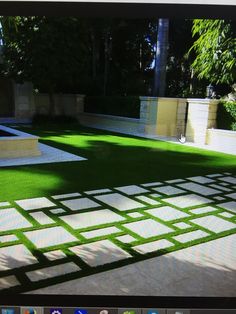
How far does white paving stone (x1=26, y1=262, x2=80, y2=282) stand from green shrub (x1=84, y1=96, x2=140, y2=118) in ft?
31.9

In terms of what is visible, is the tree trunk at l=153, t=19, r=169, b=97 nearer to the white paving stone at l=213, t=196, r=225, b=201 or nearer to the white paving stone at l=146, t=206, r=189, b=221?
the white paving stone at l=213, t=196, r=225, b=201

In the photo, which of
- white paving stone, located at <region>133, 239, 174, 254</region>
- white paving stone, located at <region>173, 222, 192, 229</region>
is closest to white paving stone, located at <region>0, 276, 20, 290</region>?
white paving stone, located at <region>133, 239, 174, 254</region>

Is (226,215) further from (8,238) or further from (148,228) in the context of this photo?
(8,238)

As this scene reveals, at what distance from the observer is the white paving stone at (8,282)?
7.30 ft

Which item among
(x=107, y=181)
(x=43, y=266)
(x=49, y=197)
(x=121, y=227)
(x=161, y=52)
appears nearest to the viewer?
(x=43, y=266)

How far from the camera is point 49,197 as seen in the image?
13.6 ft

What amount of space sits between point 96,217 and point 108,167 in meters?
2.45

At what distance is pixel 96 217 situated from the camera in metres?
3.54

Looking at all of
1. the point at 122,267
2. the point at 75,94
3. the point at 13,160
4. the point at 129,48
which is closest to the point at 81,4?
the point at 122,267

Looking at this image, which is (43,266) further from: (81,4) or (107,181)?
(107,181)

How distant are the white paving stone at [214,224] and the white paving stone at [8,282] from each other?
1881 mm

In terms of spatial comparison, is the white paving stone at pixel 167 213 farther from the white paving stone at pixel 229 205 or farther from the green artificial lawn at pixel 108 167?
the green artificial lawn at pixel 108 167

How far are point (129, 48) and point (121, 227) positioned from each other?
10766 mm

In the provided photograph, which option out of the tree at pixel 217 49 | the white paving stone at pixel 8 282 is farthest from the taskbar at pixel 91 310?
the tree at pixel 217 49
